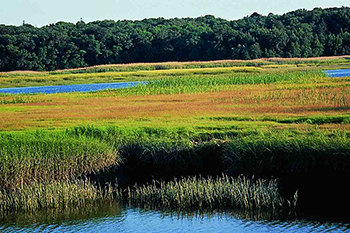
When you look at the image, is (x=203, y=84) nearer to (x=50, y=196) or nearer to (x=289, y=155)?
(x=289, y=155)

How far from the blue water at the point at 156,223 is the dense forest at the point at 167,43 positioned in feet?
297

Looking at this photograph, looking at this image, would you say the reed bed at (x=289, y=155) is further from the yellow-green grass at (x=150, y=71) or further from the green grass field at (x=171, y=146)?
the yellow-green grass at (x=150, y=71)

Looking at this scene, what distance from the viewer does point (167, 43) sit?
120 meters

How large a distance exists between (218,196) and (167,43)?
103293mm

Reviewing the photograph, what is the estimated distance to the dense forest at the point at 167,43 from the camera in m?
108

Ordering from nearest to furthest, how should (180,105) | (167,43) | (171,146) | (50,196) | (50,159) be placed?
Answer: (50,196) → (50,159) → (171,146) → (180,105) → (167,43)

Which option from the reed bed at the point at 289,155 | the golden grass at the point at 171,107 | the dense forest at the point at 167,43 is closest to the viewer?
the reed bed at the point at 289,155

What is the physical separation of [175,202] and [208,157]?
383 cm

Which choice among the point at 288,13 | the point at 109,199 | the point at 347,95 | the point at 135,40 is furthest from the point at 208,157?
the point at 288,13

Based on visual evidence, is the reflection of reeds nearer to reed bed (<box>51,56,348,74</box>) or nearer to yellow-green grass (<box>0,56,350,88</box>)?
yellow-green grass (<box>0,56,350,88</box>)

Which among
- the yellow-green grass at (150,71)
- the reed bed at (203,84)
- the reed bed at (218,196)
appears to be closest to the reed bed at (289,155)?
the reed bed at (218,196)

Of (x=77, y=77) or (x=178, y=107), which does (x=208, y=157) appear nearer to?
(x=178, y=107)

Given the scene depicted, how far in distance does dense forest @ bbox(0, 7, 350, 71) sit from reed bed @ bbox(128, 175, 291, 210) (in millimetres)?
90395

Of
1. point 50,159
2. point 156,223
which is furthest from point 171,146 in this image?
point 156,223
